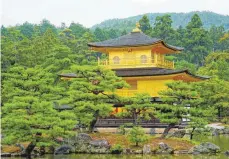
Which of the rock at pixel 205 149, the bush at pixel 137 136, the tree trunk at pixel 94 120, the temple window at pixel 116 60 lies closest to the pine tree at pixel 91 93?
the tree trunk at pixel 94 120

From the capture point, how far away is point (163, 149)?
67.3ft

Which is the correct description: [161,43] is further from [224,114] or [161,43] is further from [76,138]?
[224,114]

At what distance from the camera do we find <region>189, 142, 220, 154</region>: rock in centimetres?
2003

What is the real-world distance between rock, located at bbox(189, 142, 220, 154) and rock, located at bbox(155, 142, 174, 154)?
0.86 metres

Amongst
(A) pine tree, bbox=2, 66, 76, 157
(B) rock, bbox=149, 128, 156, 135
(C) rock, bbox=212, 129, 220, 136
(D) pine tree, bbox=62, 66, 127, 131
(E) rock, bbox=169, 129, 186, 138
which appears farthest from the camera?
(C) rock, bbox=212, 129, 220, 136

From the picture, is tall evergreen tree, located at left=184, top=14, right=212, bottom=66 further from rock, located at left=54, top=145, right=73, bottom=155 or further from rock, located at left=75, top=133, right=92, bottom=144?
rock, located at left=54, top=145, right=73, bottom=155

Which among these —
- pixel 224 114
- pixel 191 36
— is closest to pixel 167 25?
pixel 191 36

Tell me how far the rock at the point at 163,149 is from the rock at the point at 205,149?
2.83 ft

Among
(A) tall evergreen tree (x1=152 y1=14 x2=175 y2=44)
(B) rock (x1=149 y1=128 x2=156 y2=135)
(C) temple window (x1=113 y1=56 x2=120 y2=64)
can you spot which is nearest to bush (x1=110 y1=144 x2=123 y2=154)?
(B) rock (x1=149 y1=128 x2=156 y2=135)

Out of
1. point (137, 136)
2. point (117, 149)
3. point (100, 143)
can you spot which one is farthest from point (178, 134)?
point (100, 143)

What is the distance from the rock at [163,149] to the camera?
20.4 meters

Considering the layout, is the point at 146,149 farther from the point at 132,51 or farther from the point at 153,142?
the point at 132,51

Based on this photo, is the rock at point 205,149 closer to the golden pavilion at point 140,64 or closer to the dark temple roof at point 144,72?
the golden pavilion at point 140,64

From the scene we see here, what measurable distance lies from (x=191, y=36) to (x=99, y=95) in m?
49.8
